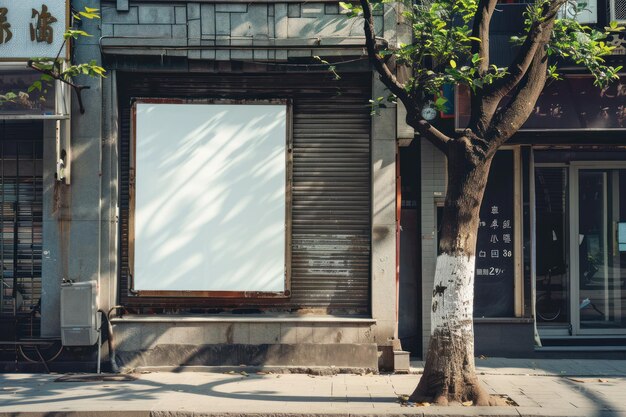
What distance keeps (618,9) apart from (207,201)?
719cm

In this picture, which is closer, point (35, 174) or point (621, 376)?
point (621, 376)

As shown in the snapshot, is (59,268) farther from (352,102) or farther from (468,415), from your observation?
(468,415)

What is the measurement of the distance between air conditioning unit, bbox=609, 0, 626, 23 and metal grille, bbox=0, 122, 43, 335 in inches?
366

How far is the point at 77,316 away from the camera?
11195 millimetres

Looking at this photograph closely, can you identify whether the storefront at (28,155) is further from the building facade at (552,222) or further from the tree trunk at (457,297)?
the building facade at (552,222)

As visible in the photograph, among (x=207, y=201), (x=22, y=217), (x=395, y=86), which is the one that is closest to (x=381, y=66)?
(x=395, y=86)

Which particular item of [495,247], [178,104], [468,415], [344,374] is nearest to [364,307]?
[344,374]

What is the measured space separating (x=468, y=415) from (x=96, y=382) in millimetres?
5304

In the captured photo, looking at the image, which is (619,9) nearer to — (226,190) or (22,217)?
(226,190)

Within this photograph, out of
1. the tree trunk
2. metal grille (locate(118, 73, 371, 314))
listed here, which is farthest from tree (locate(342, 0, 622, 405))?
metal grille (locate(118, 73, 371, 314))

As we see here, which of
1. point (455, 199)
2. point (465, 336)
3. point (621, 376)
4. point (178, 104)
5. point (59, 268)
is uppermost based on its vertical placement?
point (178, 104)

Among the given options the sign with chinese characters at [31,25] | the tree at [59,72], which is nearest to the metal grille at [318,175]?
the tree at [59,72]

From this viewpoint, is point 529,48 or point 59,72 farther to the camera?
point 59,72

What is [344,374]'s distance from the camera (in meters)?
11.5
